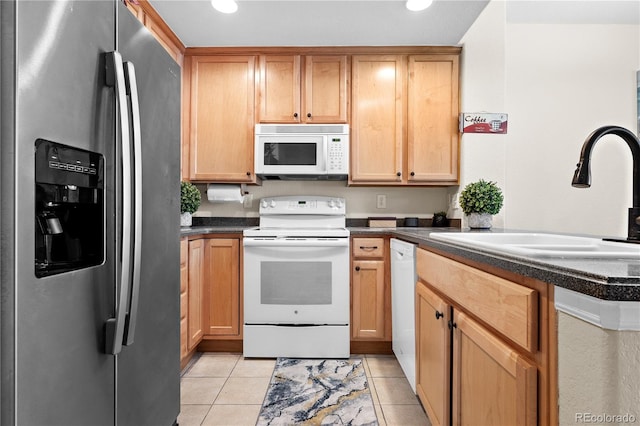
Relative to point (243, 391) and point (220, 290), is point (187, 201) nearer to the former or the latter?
point (220, 290)

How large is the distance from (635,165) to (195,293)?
7.52 ft

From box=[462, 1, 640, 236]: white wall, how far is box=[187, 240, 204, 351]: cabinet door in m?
2.22

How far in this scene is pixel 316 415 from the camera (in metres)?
1.74

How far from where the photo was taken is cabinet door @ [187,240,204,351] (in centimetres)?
230

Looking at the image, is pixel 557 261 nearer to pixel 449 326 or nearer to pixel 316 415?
pixel 449 326

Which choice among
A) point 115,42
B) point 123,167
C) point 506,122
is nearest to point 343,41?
point 506,122

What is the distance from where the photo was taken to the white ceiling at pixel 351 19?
227 centimetres

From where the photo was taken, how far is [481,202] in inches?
92.2

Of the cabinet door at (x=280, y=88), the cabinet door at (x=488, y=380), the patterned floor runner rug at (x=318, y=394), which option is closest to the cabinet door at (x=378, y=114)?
the cabinet door at (x=280, y=88)

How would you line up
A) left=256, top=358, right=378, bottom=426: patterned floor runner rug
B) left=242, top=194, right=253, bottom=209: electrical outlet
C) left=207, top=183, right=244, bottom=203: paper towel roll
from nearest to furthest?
left=256, top=358, right=378, bottom=426: patterned floor runner rug < left=207, top=183, right=244, bottom=203: paper towel roll < left=242, top=194, right=253, bottom=209: electrical outlet

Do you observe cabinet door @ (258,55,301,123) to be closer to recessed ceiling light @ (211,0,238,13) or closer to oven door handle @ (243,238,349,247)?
recessed ceiling light @ (211,0,238,13)

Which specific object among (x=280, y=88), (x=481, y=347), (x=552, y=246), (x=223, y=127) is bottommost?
(x=481, y=347)

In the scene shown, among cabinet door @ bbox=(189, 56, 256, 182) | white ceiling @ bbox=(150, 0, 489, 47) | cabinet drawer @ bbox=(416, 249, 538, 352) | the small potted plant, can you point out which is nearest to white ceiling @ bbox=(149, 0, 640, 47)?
white ceiling @ bbox=(150, 0, 489, 47)

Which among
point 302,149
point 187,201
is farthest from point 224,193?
point 302,149
